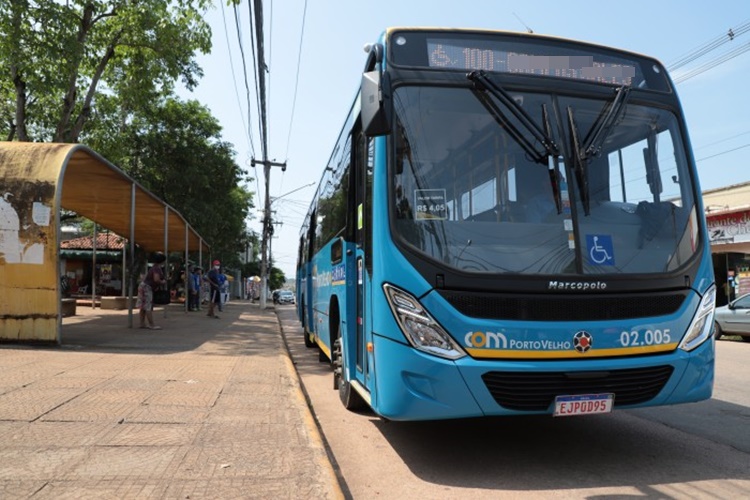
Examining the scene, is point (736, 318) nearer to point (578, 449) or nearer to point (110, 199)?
point (578, 449)

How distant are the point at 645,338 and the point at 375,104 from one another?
8.22 ft

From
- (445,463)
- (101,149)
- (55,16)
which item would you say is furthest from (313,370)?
(101,149)

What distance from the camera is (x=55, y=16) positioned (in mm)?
14828

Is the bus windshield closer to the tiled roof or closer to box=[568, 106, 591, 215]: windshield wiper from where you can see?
box=[568, 106, 591, 215]: windshield wiper

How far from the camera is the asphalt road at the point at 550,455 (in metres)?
3.83

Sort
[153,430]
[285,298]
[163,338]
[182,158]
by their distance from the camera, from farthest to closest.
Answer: [285,298]
[182,158]
[163,338]
[153,430]

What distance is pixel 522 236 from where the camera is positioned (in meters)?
4.14

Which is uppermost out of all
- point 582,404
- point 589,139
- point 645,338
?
point 589,139

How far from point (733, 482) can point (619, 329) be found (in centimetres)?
126

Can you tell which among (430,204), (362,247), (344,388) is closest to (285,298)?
(344,388)

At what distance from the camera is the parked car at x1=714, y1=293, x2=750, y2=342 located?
1415 centimetres

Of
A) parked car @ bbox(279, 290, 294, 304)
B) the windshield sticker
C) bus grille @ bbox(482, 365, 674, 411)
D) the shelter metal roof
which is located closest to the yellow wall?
the shelter metal roof

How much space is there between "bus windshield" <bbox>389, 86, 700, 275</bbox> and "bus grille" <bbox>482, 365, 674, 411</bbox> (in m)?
0.71

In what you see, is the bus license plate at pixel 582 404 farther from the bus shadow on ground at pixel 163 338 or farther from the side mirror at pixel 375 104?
the bus shadow on ground at pixel 163 338
